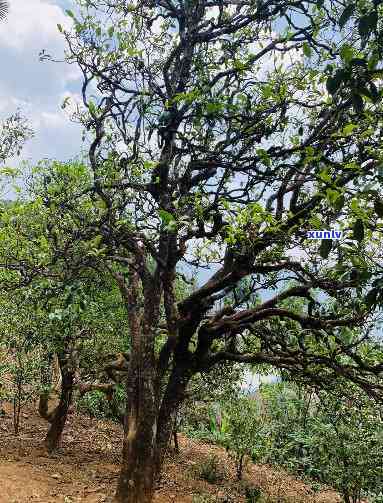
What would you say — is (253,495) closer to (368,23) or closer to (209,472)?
(209,472)

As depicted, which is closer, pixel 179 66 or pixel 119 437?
pixel 179 66

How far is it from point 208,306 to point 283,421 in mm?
9621

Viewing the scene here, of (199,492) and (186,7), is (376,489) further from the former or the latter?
(186,7)

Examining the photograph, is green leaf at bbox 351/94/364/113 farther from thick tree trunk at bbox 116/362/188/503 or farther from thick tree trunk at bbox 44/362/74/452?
thick tree trunk at bbox 44/362/74/452

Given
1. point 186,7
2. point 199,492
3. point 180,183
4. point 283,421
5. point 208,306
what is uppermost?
point 186,7

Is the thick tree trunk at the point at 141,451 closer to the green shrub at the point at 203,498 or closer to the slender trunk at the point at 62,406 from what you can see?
the green shrub at the point at 203,498

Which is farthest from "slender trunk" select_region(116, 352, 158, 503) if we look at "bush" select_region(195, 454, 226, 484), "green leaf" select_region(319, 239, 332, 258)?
"green leaf" select_region(319, 239, 332, 258)

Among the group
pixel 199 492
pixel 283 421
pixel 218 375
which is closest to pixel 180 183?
pixel 218 375

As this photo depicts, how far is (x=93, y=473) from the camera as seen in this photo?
34.0ft

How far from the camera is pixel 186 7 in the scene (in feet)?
23.7

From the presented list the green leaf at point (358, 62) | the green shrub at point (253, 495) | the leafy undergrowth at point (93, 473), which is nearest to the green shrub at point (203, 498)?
the leafy undergrowth at point (93, 473)

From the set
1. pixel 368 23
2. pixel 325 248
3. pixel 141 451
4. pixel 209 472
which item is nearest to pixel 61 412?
pixel 209 472

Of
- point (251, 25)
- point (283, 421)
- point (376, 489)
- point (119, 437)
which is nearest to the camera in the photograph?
point (251, 25)

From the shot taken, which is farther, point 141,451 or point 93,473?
point 93,473
